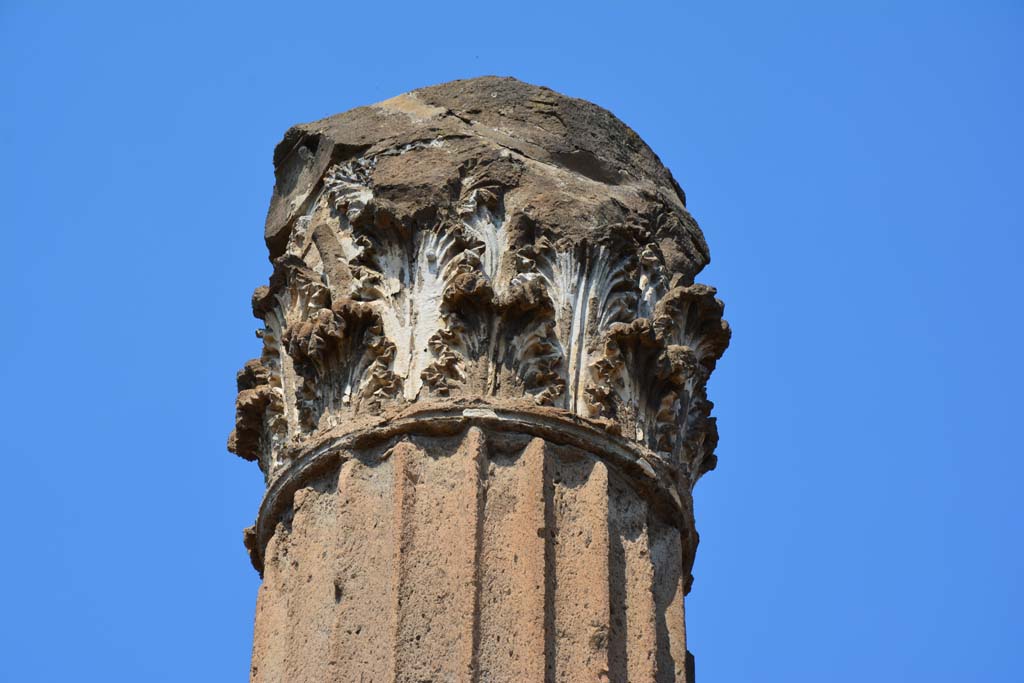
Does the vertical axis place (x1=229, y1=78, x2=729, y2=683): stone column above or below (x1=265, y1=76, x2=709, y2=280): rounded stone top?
below

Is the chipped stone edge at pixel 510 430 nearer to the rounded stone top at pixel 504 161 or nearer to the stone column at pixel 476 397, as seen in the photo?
the stone column at pixel 476 397

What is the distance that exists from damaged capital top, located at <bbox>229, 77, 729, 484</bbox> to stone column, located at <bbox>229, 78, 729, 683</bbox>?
14 mm

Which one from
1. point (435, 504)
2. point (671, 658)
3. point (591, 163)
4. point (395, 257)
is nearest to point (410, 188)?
point (395, 257)

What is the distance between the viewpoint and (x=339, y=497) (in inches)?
→ 391

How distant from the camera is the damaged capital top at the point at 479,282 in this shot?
10359 mm

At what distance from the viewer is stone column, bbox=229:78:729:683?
9.30 m

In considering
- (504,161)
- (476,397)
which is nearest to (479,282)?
(476,397)

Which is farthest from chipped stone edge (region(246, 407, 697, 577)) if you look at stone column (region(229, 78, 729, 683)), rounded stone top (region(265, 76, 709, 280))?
rounded stone top (region(265, 76, 709, 280))

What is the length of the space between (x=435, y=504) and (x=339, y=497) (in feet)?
1.80

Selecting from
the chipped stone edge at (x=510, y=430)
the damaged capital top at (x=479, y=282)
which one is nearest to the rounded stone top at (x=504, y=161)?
the damaged capital top at (x=479, y=282)

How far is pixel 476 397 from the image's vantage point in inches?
396

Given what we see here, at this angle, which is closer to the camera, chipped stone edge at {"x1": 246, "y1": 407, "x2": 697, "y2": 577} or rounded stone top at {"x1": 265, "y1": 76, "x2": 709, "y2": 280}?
chipped stone edge at {"x1": 246, "y1": 407, "x2": 697, "y2": 577}

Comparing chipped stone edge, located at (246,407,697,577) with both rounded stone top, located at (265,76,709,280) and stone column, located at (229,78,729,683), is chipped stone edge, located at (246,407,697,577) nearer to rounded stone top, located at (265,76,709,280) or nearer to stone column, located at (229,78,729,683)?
stone column, located at (229,78,729,683)

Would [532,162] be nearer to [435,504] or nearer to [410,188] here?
[410,188]
